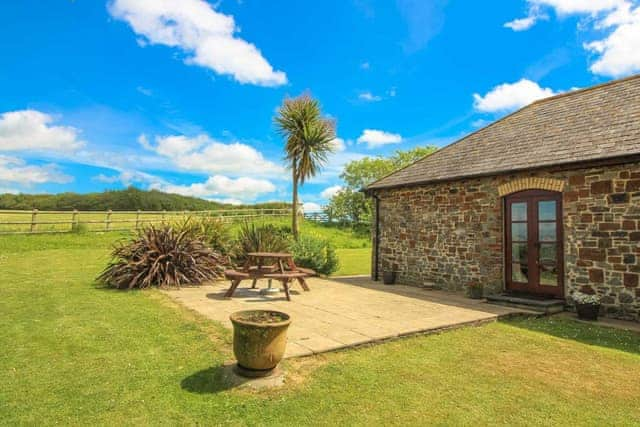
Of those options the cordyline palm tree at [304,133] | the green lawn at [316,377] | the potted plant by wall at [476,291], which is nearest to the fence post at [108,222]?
the cordyline palm tree at [304,133]

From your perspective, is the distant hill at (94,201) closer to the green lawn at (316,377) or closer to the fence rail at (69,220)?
the fence rail at (69,220)

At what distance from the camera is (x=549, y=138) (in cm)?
Result: 818

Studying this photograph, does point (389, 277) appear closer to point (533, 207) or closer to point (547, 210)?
point (533, 207)

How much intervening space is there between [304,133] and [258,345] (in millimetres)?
12611

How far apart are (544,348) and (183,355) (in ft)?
14.0

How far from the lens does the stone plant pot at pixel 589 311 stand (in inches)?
242

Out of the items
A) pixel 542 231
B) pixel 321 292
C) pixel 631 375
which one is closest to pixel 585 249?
pixel 542 231

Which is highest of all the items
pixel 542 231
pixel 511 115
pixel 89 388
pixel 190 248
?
Answer: pixel 511 115

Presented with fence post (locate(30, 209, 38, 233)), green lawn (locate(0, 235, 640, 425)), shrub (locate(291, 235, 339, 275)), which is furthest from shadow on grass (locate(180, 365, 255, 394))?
fence post (locate(30, 209, 38, 233))

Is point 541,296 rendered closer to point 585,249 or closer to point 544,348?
point 585,249

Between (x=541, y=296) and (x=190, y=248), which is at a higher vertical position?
(x=190, y=248)

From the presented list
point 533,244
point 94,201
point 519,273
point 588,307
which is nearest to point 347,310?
point 588,307

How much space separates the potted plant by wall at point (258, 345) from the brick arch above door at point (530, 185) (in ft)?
20.5

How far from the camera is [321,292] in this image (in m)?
8.34
